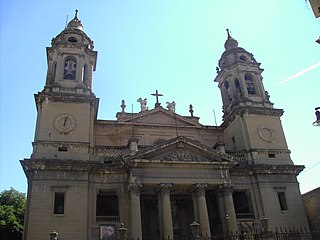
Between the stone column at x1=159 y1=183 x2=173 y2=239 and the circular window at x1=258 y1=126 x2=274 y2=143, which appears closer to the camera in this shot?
the stone column at x1=159 y1=183 x2=173 y2=239

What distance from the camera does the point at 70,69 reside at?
2777cm

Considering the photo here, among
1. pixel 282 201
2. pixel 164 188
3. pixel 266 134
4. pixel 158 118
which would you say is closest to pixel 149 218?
pixel 164 188

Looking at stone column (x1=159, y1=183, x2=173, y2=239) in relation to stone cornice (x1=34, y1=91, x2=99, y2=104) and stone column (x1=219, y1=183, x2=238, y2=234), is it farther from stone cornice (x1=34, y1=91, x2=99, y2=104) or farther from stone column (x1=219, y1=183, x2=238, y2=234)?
stone cornice (x1=34, y1=91, x2=99, y2=104)

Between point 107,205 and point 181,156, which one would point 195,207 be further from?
point 107,205

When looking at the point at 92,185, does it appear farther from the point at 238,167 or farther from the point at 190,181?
the point at 238,167

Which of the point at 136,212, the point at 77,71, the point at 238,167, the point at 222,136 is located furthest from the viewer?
the point at 222,136

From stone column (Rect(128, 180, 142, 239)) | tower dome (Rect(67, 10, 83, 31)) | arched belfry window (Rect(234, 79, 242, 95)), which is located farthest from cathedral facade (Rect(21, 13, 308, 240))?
tower dome (Rect(67, 10, 83, 31))

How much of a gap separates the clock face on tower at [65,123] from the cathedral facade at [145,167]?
2.7 inches

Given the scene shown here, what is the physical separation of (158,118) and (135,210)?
10203 mm

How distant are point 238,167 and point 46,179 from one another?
→ 1309 cm

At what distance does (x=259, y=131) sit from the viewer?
90.0 ft

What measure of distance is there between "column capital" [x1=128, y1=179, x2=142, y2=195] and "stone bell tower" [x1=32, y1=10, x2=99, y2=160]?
3800 mm

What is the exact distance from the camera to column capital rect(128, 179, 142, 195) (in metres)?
21.8

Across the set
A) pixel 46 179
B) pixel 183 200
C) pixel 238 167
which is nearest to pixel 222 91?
pixel 238 167
